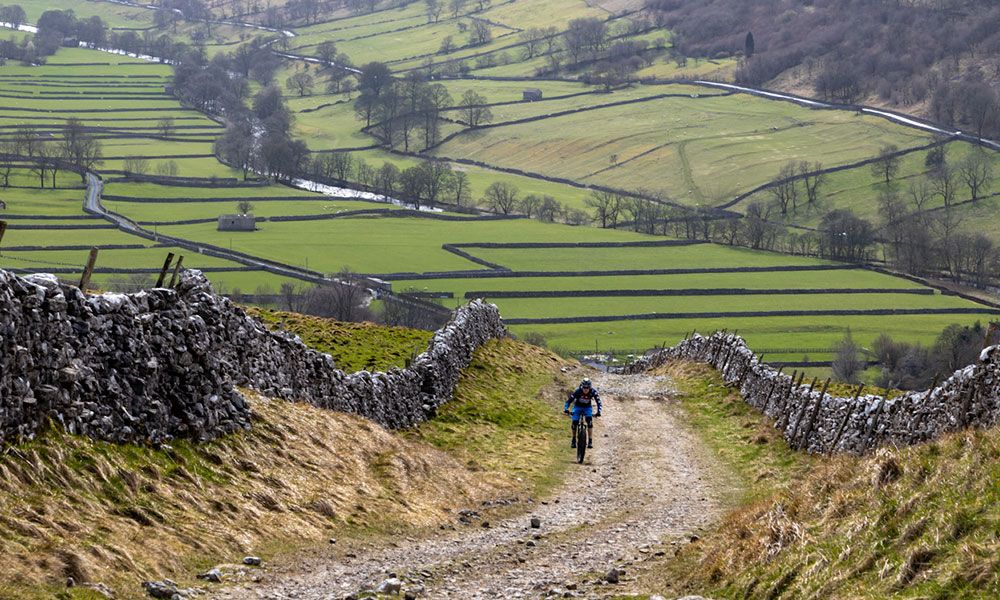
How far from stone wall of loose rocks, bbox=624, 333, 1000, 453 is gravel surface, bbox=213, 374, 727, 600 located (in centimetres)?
266

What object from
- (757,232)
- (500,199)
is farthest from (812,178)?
(500,199)

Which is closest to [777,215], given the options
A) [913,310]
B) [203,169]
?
[913,310]

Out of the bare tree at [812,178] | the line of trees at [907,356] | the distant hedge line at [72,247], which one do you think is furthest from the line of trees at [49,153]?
the bare tree at [812,178]

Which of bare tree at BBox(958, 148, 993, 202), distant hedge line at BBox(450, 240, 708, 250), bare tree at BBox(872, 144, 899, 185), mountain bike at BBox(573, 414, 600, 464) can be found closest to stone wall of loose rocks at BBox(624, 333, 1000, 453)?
mountain bike at BBox(573, 414, 600, 464)

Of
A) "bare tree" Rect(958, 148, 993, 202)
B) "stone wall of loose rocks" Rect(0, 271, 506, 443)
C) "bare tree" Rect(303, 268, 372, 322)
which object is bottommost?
"bare tree" Rect(303, 268, 372, 322)

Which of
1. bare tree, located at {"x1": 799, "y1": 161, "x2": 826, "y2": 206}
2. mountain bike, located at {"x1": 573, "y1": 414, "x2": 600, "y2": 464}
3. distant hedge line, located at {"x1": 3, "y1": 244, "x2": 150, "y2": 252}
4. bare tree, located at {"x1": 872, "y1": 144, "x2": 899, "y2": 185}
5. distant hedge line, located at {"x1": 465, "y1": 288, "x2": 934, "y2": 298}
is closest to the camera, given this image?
mountain bike, located at {"x1": 573, "y1": 414, "x2": 600, "y2": 464}

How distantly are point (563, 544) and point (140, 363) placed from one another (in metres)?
7.04

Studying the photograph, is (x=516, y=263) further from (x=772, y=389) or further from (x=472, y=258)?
(x=772, y=389)

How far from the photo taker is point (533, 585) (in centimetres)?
1595

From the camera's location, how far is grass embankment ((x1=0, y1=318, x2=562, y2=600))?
13820mm

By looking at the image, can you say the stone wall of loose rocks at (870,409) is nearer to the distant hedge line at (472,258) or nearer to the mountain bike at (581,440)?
the mountain bike at (581,440)

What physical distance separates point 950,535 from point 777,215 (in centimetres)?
17141

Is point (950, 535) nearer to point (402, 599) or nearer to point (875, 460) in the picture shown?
point (875, 460)

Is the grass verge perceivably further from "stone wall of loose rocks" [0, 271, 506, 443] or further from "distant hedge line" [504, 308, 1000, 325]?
"distant hedge line" [504, 308, 1000, 325]
